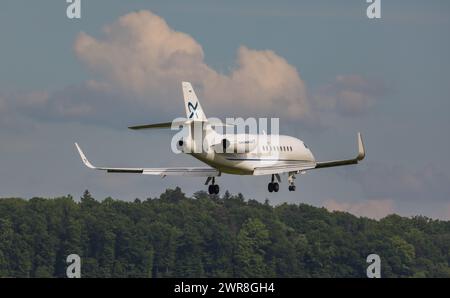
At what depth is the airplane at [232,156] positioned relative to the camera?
313 ft

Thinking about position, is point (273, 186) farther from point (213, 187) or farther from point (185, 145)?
point (185, 145)

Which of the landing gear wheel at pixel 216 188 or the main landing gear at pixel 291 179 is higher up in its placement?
the main landing gear at pixel 291 179

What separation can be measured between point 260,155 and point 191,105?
638 centimetres

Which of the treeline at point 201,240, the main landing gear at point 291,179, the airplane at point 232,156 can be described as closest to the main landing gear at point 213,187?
the airplane at point 232,156

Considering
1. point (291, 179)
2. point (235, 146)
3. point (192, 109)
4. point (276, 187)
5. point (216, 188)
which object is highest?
point (192, 109)

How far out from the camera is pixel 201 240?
16538 cm

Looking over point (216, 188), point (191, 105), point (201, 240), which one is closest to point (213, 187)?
point (216, 188)

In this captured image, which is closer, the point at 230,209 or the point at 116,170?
Answer: the point at 116,170

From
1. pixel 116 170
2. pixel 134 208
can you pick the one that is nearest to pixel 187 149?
pixel 116 170

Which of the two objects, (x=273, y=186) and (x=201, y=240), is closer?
(x=273, y=186)

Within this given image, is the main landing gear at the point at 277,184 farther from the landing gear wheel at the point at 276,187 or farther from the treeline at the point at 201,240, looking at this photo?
the treeline at the point at 201,240

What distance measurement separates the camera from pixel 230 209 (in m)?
176

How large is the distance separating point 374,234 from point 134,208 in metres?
27.1
